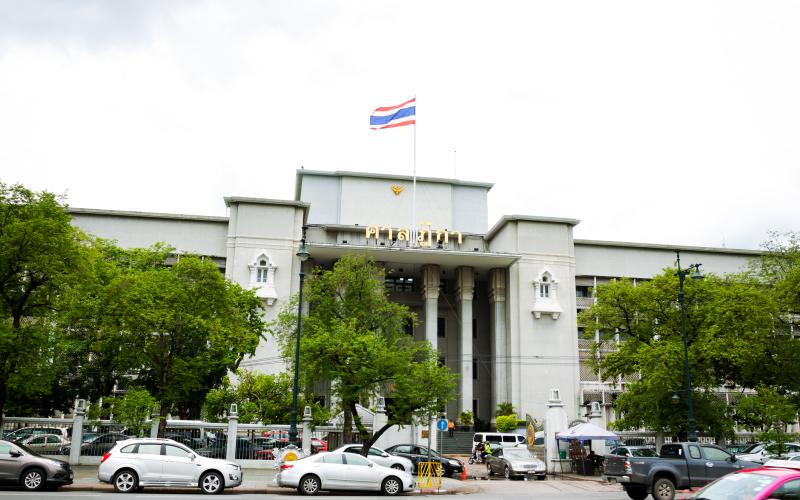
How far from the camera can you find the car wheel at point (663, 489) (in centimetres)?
1838

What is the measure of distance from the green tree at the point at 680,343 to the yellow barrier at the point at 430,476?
46.5 feet

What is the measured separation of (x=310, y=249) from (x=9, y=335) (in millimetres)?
29419

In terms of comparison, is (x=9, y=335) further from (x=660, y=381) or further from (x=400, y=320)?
(x=660, y=381)

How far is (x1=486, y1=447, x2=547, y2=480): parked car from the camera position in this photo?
29062 millimetres

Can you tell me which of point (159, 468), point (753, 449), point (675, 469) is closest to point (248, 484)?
point (159, 468)

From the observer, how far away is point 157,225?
178ft

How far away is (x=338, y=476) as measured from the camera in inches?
797

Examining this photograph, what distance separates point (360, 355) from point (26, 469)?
1432cm

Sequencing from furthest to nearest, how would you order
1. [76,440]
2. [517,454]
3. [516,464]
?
[517,454] < [516,464] < [76,440]

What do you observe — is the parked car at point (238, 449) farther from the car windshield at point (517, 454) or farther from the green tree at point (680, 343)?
the green tree at point (680, 343)

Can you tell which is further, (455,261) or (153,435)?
(455,261)

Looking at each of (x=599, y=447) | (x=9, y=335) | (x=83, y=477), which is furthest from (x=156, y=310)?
(x=599, y=447)

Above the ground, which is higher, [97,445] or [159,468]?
[159,468]

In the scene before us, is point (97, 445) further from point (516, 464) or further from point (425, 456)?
point (516, 464)
